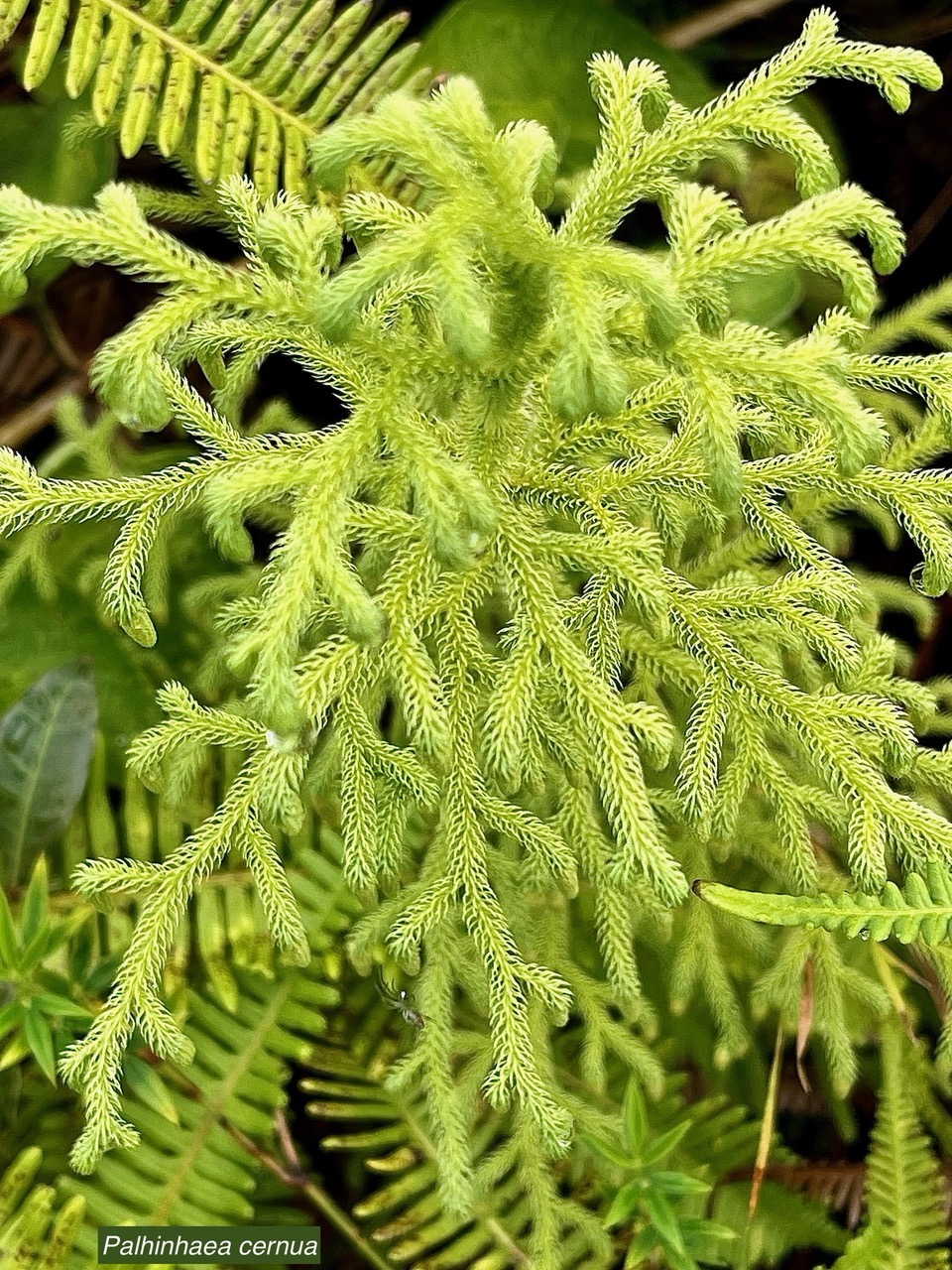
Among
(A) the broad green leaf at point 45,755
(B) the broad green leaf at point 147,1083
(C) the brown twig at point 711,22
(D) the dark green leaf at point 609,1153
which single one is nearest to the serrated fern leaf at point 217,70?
(C) the brown twig at point 711,22

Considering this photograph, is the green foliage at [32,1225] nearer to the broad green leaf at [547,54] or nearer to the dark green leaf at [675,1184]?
the dark green leaf at [675,1184]

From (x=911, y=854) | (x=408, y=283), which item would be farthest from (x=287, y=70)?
(x=911, y=854)

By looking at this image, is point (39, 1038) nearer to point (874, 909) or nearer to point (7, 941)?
point (7, 941)

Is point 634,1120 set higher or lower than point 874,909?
lower

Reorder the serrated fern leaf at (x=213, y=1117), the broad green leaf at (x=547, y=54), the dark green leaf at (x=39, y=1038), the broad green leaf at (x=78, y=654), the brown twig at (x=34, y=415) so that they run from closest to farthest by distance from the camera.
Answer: the dark green leaf at (x=39, y=1038)
the serrated fern leaf at (x=213, y=1117)
the broad green leaf at (x=78, y=654)
the broad green leaf at (x=547, y=54)
the brown twig at (x=34, y=415)

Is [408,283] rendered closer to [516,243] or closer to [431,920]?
[516,243]

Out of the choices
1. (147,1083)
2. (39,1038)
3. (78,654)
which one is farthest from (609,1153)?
(78,654)

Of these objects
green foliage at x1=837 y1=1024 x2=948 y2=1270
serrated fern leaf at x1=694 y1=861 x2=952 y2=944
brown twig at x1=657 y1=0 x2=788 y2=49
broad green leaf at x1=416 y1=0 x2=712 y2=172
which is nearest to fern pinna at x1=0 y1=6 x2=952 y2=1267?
serrated fern leaf at x1=694 y1=861 x2=952 y2=944
